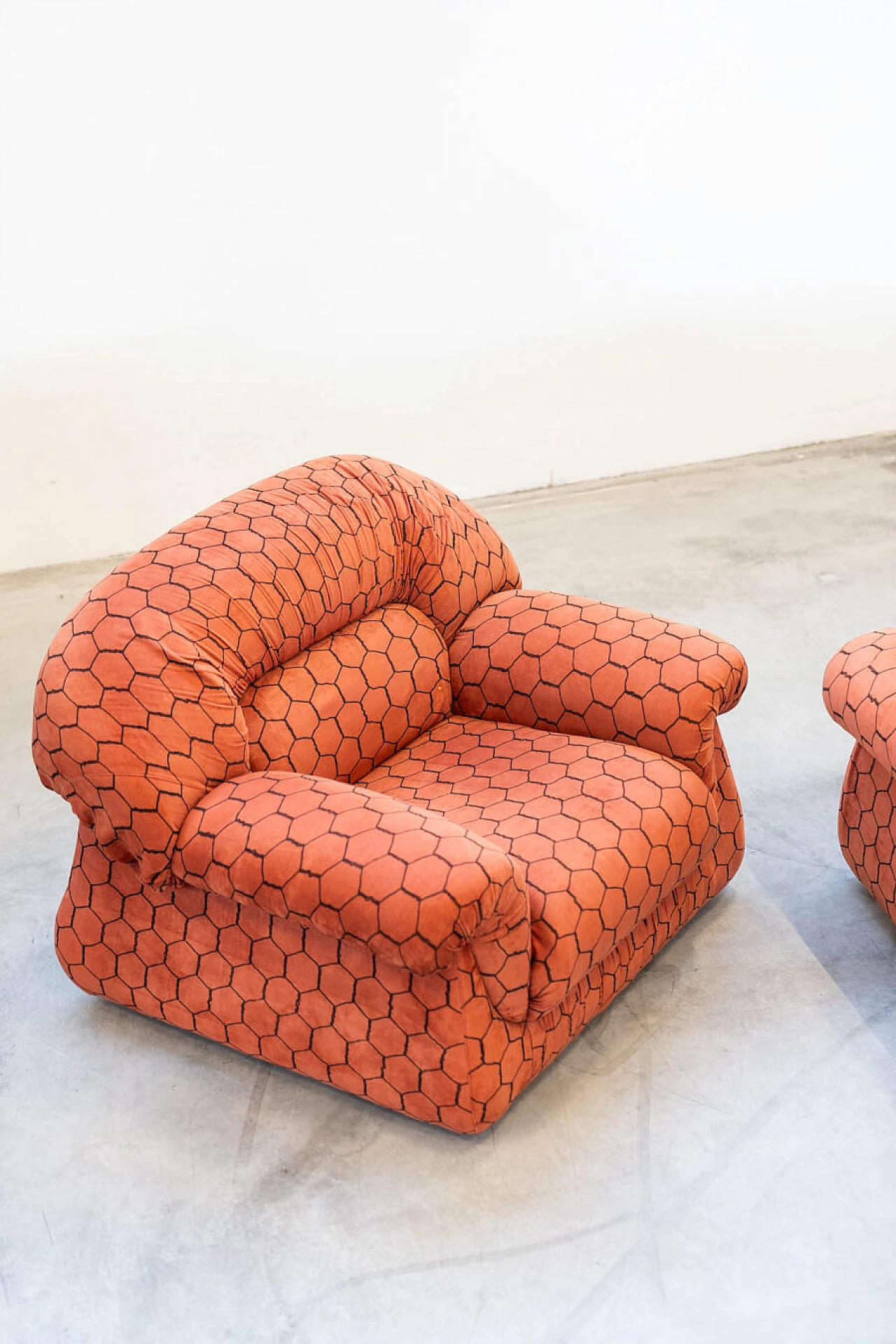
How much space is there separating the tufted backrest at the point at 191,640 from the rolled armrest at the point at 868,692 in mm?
857

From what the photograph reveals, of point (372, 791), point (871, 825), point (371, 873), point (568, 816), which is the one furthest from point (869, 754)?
point (371, 873)

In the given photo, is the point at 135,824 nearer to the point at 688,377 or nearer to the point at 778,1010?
the point at 778,1010

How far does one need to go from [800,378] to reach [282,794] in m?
3.95

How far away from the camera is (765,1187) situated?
196 centimetres

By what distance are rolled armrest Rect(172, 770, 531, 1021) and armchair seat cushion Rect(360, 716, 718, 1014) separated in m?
0.08

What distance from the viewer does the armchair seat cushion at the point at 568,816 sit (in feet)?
6.68

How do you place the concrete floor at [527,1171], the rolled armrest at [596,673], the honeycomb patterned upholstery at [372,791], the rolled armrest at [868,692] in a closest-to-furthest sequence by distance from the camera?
the concrete floor at [527,1171] → the honeycomb patterned upholstery at [372,791] → the rolled armrest at [868,692] → the rolled armrest at [596,673]

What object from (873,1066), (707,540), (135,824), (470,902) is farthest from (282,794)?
(707,540)

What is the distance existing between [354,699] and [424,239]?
276cm

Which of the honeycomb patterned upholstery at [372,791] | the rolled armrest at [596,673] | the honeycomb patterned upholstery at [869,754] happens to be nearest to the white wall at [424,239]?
the honeycomb patterned upholstery at [372,791]

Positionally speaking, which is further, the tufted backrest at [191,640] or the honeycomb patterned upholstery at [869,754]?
the honeycomb patterned upholstery at [869,754]

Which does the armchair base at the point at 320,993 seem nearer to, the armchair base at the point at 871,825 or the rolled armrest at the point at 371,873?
the rolled armrest at the point at 371,873

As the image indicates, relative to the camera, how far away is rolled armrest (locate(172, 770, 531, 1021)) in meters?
1.86

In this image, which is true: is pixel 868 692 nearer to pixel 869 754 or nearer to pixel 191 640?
pixel 869 754
